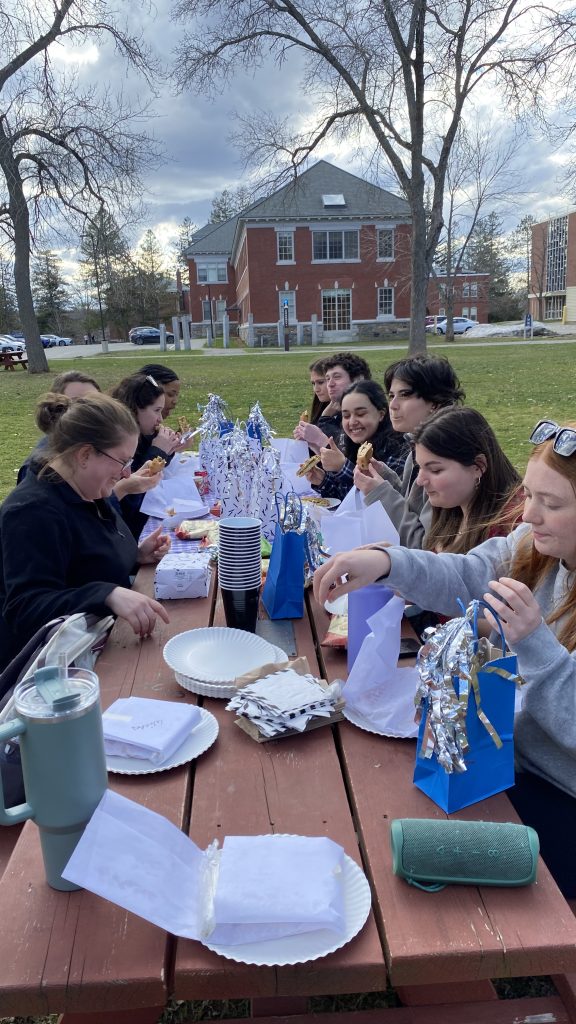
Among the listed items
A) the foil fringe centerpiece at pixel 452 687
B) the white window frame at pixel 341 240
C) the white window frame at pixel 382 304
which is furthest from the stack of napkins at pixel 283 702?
the white window frame at pixel 382 304

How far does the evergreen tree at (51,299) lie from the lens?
185ft

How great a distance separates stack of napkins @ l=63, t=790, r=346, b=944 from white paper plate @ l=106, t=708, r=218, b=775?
11.3 inches

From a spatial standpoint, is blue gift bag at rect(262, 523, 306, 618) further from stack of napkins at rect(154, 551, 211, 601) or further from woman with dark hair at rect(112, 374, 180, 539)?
woman with dark hair at rect(112, 374, 180, 539)

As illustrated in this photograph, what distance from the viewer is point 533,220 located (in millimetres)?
50500

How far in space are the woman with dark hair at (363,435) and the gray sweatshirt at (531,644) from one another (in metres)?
1.93

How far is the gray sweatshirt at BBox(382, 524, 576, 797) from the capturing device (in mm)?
1397

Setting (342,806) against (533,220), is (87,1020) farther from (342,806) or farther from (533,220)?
(533,220)

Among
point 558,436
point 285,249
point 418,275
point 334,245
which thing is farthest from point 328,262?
point 558,436

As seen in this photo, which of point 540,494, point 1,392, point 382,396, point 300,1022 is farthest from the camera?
point 1,392

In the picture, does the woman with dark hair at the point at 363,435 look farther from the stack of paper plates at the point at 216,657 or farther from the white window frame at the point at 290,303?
the white window frame at the point at 290,303

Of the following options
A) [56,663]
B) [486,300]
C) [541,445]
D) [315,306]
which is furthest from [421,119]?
[486,300]

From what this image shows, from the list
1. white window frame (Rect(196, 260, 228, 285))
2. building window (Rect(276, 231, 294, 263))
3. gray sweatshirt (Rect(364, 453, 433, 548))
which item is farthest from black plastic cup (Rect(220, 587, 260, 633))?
white window frame (Rect(196, 260, 228, 285))

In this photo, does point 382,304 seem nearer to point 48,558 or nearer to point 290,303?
point 290,303

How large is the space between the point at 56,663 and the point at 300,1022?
0.89 meters
